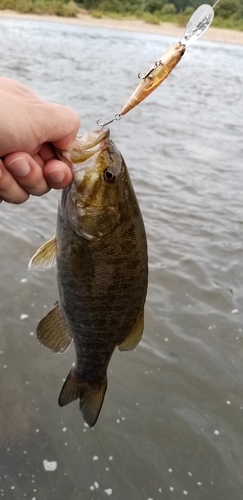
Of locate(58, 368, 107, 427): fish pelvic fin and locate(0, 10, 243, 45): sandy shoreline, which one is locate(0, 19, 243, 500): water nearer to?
locate(58, 368, 107, 427): fish pelvic fin

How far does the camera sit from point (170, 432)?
12.7 feet

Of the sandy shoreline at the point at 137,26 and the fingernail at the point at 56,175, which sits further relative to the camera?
the sandy shoreline at the point at 137,26

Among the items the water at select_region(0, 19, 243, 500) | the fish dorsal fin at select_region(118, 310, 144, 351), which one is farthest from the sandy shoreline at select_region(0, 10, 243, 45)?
the fish dorsal fin at select_region(118, 310, 144, 351)

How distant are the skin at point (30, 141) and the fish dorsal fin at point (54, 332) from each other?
716mm

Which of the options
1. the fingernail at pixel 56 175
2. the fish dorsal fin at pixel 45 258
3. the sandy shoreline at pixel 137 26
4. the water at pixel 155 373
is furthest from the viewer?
the sandy shoreline at pixel 137 26

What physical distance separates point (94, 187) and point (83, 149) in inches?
6.7

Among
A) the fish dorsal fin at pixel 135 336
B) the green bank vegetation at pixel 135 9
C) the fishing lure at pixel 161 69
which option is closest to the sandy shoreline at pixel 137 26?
the green bank vegetation at pixel 135 9

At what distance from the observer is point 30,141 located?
77.6 inches

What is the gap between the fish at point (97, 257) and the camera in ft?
7.09

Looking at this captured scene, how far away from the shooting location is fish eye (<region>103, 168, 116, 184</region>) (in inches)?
85.0

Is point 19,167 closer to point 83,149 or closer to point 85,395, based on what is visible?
point 83,149

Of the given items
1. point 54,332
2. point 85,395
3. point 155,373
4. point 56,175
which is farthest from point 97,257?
point 155,373

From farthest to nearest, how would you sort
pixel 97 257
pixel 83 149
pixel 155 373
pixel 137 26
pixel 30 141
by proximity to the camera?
pixel 137 26
pixel 155 373
pixel 97 257
pixel 83 149
pixel 30 141

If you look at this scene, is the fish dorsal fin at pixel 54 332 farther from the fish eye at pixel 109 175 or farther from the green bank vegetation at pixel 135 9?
the green bank vegetation at pixel 135 9
